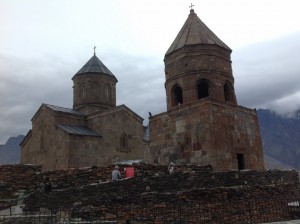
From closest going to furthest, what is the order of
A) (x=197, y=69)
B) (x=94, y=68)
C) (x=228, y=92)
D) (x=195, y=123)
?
(x=195, y=123), (x=197, y=69), (x=228, y=92), (x=94, y=68)

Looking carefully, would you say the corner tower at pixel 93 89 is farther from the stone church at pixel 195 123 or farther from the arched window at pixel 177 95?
the arched window at pixel 177 95

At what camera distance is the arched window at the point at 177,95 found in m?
13.8

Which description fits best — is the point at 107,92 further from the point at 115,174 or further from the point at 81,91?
the point at 115,174

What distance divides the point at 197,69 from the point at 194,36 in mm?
1551

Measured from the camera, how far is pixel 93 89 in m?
22.1

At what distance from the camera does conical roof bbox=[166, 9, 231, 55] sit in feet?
44.8

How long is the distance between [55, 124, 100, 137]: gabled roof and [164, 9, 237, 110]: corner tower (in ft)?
19.6

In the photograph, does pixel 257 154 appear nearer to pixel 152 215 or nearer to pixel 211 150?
pixel 211 150

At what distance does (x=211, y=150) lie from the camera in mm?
11883

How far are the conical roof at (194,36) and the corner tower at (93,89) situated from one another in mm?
8849

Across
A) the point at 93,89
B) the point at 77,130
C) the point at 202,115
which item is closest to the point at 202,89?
the point at 202,115

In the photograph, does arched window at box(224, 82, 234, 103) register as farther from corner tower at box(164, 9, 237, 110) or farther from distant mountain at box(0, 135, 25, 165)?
distant mountain at box(0, 135, 25, 165)

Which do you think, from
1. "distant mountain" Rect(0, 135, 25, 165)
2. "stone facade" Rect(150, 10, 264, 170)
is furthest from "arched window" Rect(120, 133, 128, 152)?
"distant mountain" Rect(0, 135, 25, 165)

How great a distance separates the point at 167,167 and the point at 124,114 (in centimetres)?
977
